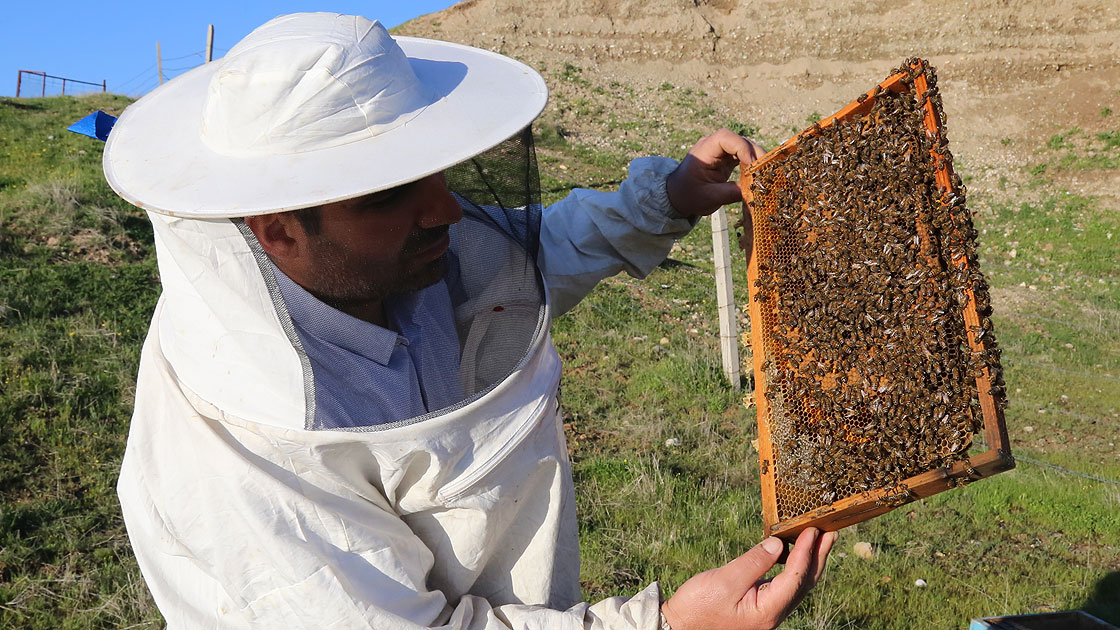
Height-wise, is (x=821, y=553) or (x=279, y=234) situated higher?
(x=279, y=234)

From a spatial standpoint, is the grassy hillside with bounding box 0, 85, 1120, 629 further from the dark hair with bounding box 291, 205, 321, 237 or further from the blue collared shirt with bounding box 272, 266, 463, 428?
the dark hair with bounding box 291, 205, 321, 237

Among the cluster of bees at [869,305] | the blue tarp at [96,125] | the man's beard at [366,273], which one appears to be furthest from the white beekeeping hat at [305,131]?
the cluster of bees at [869,305]

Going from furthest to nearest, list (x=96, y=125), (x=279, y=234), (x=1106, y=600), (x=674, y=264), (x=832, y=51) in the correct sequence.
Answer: (x=832, y=51)
(x=674, y=264)
(x=1106, y=600)
(x=96, y=125)
(x=279, y=234)

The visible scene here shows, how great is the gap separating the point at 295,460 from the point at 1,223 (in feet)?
23.8

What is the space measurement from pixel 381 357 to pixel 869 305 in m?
1.22

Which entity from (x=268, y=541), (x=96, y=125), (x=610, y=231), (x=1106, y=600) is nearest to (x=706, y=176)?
(x=610, y=231)

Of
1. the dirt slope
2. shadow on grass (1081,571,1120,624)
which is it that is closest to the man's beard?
shadow on grass (1081,571,1120,624)

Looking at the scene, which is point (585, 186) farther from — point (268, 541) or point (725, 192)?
point (268, 541)

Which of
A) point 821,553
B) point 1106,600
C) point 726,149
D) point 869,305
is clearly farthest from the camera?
point 1106,600

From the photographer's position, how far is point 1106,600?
4.45 metres

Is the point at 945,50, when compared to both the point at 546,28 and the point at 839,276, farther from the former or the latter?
the point at 839,276

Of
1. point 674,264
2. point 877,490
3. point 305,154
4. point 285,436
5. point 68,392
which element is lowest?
point 674,264

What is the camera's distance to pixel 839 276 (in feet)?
7.10

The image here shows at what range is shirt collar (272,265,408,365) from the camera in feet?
5.56
